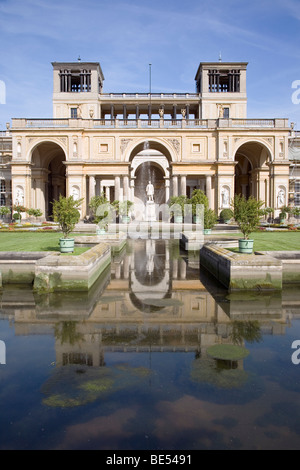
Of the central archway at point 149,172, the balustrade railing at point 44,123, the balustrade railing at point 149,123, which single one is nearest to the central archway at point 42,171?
the balustrade railing at point 44,123

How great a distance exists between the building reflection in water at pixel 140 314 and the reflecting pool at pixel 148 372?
0.08 feet

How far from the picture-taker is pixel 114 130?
38.0 meters

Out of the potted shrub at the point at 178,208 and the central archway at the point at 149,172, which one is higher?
the central archway at the point at 149,172

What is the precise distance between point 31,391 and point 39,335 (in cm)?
217

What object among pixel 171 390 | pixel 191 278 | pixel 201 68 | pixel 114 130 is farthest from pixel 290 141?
pixel 171 390

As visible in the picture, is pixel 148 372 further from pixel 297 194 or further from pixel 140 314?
pixel 297 194

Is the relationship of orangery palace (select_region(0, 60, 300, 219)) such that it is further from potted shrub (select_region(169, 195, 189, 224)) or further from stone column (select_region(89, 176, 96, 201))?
potted shrub (select_region(169, 195, 189, 224))

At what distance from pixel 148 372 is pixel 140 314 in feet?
8.53

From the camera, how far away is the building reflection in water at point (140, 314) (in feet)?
20.5

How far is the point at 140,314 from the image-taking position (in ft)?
25.6

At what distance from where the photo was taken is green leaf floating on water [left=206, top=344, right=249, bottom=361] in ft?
18.7

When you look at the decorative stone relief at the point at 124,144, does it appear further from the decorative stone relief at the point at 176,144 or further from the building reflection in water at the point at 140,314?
the building reflection in water at the point at 140,314

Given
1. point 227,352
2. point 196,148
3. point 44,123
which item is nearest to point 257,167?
point 196,148

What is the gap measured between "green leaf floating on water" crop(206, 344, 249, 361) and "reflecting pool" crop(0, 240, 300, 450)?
79mm
